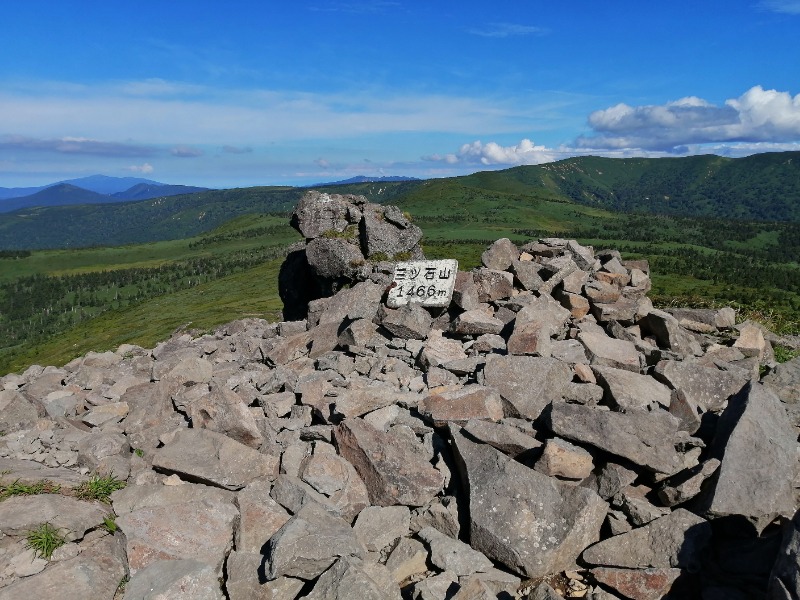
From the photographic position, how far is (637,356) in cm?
1562

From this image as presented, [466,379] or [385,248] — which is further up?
[385,248]

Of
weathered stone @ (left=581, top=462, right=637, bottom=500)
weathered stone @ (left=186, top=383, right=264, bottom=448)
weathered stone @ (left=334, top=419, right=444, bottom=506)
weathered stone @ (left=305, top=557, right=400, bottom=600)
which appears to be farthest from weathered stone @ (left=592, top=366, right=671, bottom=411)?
weathered stone @ (left=186, top=383, right=264, bottom=448)

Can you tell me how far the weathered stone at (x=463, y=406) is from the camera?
12445 mm

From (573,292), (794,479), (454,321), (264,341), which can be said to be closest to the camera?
(794,479)

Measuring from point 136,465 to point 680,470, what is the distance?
38.8 ft

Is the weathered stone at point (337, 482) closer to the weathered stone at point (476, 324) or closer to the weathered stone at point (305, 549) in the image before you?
the weathered stone at point (305, 549)

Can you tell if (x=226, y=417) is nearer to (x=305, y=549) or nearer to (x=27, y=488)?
(x=27, y=488)

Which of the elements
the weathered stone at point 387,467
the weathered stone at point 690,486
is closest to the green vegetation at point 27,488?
the weathered stone at point 387,467

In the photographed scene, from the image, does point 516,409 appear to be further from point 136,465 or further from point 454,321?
point 136,465

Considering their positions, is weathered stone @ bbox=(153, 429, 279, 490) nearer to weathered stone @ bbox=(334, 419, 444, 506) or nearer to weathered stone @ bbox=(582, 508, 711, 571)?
weathered stone @ bbox=(334, 419, 444, 506)

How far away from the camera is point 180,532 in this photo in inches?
401

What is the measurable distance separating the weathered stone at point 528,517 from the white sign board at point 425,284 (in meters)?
9.46

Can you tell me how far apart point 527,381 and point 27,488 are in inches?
439

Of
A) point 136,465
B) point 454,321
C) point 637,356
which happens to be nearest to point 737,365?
point 637,356
